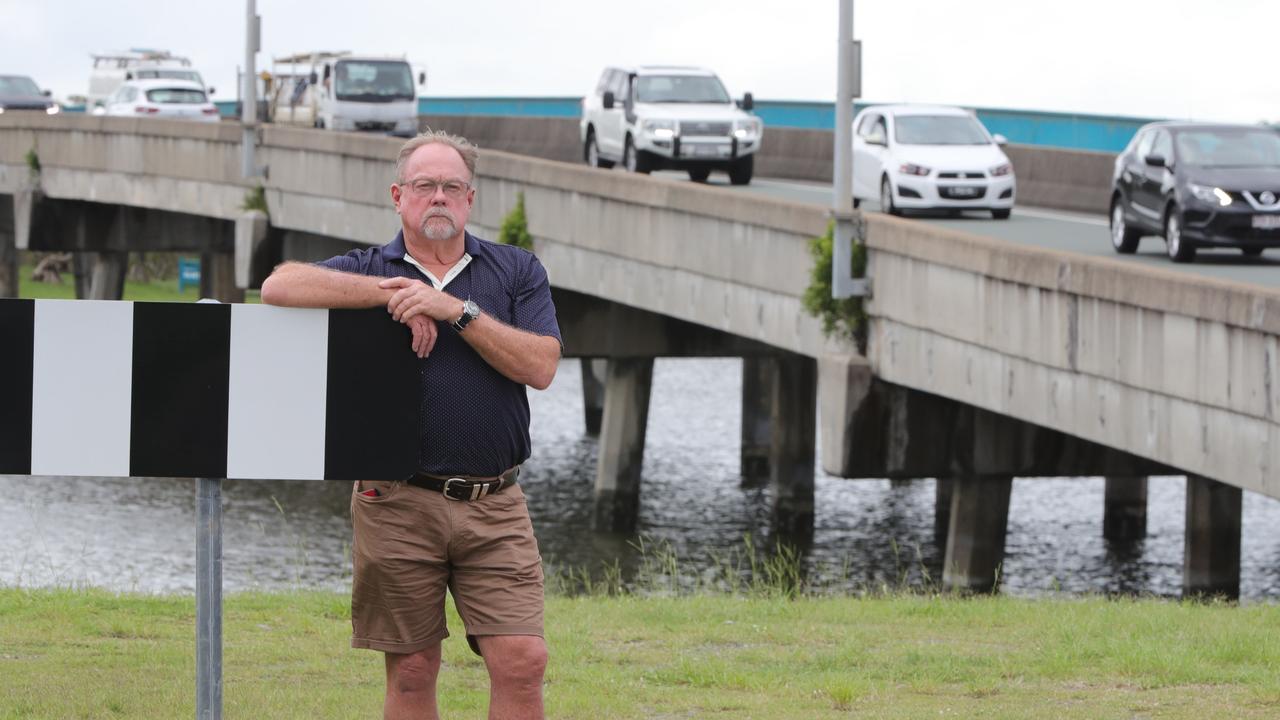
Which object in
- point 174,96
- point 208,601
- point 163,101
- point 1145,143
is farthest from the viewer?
point 174,96

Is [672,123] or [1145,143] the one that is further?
[672,123]

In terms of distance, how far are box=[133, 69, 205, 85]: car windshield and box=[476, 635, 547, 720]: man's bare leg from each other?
6043cm

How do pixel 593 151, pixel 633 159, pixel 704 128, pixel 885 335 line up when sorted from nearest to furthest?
pixel 885 335 → pixel 704 128 → pixel 633 159 → pixel 593 151

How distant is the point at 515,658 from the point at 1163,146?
16.8 metres

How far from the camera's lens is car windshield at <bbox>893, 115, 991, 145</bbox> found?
89.1ft

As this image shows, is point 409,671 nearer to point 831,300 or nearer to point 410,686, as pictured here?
point 410,686

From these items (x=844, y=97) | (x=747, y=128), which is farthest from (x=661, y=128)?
(x=844, y=97)

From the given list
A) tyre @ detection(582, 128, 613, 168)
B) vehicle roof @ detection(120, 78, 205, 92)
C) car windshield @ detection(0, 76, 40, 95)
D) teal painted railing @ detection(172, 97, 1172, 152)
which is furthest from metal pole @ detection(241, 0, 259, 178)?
car windshield @ detection(0, 76, 40, 95)

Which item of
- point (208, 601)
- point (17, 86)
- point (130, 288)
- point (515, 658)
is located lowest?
point (130, 288)

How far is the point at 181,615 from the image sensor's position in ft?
28.0

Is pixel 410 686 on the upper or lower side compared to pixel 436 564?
lower

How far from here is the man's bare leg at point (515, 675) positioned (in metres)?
4.95

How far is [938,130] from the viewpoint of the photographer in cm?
2755

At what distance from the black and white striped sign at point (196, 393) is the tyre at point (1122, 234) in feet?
57.9
